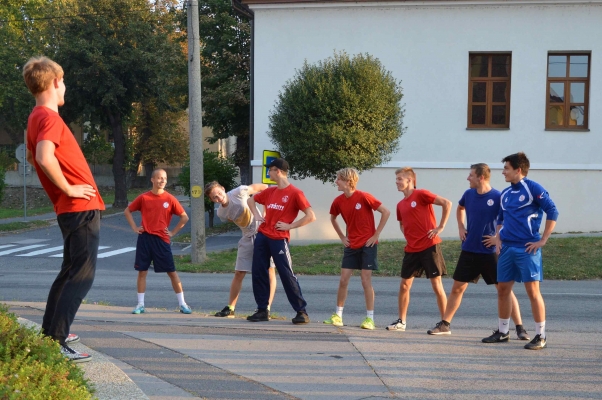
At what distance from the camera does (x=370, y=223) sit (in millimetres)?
8070

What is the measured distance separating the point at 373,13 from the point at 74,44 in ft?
60.8

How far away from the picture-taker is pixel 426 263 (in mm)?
7758

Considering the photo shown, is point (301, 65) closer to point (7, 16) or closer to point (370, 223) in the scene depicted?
point (370, 223)

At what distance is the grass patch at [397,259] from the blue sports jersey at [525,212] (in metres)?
8.55

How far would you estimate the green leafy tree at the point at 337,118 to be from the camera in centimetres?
1914

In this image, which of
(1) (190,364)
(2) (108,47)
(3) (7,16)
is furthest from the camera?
(3) (7,16)

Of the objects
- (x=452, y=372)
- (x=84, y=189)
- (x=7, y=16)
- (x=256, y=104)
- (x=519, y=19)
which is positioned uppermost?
(x=7, y=16)

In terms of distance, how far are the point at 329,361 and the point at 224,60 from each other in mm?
28306

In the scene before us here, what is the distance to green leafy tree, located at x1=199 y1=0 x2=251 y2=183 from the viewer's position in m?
32.5

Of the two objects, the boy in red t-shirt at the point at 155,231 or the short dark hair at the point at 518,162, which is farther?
the boy in red t-shirt at the point at 155,231

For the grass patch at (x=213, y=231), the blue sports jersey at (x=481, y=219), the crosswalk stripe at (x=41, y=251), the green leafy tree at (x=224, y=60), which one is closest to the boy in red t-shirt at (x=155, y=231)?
the blue sports jersey at (x=481, y=219)

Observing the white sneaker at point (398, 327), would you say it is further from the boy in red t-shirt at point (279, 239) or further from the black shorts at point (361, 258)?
the boy in red t-shirt at point (279, 239)

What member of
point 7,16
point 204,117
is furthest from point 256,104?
point 7,16

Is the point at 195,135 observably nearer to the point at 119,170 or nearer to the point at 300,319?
the point at 300,319
